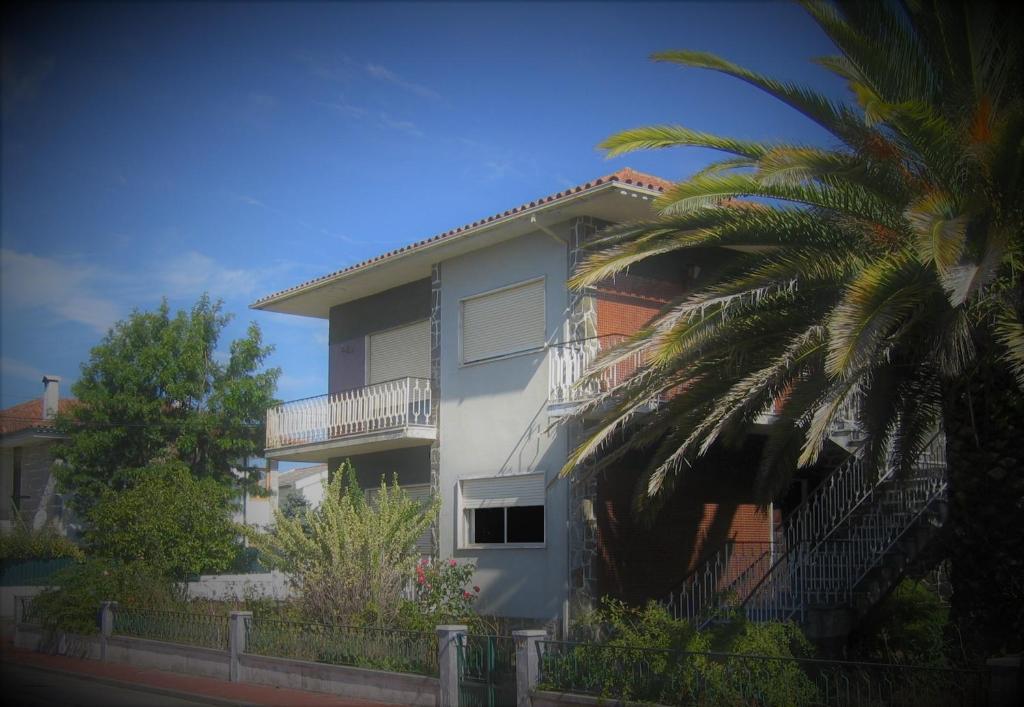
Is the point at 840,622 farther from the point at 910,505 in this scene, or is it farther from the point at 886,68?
the point at 886,68

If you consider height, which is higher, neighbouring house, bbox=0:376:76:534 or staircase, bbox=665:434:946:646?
neighbouring house, bbox=0:376:76:534

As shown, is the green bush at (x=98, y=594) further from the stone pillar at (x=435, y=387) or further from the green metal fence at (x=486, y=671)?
the green metal fence at (x=486, y=671)

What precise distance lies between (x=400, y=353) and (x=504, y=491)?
4.46 metres

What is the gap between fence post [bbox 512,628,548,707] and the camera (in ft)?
36.4

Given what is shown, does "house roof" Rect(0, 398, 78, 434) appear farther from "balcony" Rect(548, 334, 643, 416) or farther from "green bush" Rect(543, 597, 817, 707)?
"green bush" Rect(543, 597, 817, 707)

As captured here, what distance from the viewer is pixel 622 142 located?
10938 mm

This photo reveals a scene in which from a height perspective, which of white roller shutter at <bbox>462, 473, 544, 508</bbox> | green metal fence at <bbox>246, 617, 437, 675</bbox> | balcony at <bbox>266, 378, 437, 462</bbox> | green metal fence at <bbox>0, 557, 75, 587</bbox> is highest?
balcony at <bbox>266, 378, 437, 462</bbox>

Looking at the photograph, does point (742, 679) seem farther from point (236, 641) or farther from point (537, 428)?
point (236, 641)

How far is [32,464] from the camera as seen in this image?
35812 mm

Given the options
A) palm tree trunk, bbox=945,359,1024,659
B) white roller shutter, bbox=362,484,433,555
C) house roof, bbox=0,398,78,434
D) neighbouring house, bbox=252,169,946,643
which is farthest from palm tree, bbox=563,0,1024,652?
house roof, bbox=0,398,78,434

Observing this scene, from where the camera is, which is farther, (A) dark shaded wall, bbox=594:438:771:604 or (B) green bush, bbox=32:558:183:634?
(B) green bush, bbox=32:558:183:634

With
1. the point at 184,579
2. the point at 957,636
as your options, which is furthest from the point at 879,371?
the point at 184,579

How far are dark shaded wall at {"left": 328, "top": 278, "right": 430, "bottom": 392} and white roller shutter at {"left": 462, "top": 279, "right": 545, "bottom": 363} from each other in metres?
1.66

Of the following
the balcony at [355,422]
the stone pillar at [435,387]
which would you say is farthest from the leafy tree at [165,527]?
the stone pillar at [435,387]
